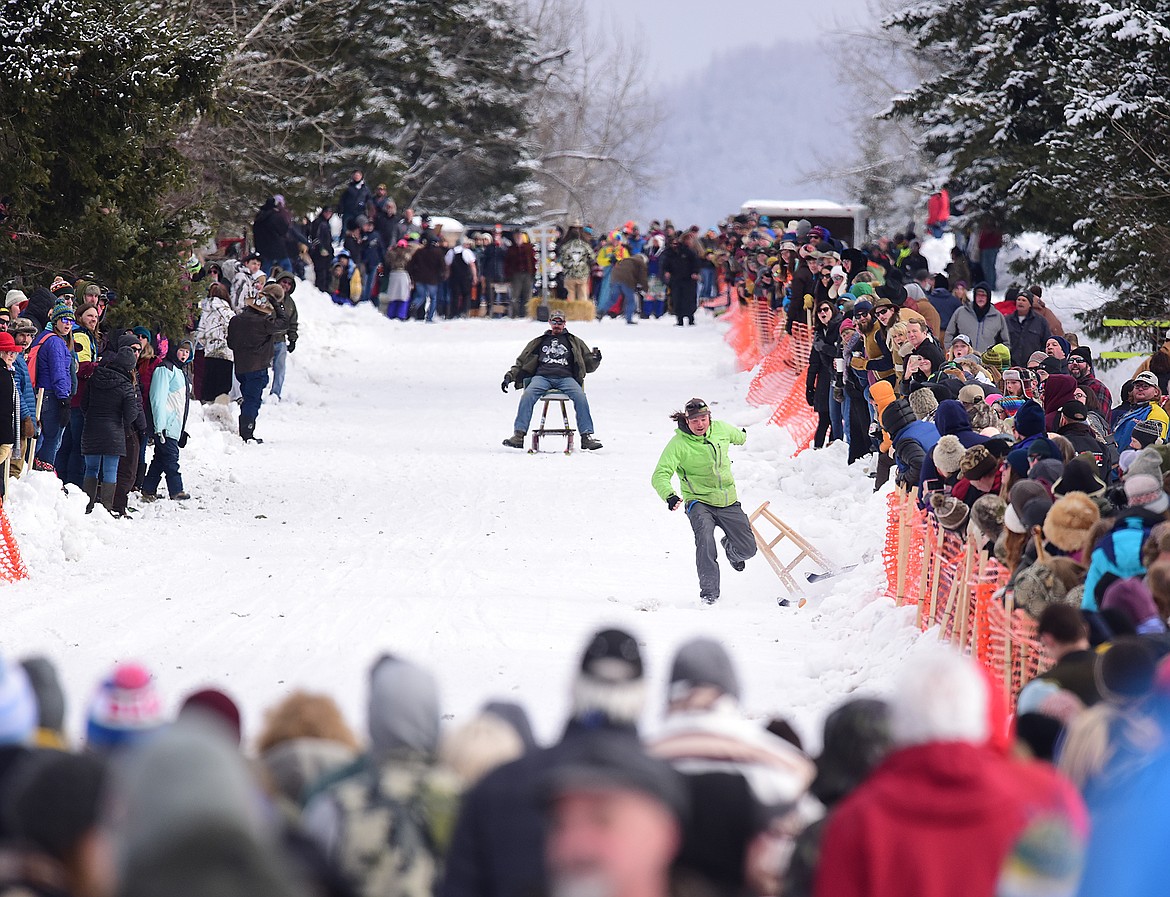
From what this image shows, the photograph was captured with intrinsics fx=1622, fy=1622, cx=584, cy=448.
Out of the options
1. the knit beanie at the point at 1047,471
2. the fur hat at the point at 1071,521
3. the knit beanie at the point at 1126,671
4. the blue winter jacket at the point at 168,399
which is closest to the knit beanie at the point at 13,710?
the knit beanie at the point at 1126,671

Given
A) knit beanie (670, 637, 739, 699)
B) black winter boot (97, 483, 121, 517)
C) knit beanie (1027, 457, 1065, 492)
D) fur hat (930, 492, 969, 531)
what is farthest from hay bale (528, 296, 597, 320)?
knit beanie (670, 637, 739, 699)

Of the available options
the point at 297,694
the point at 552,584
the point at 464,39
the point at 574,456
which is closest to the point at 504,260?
the point at 464,39

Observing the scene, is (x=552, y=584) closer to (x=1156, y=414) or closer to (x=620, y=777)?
(x=1156, y=414)

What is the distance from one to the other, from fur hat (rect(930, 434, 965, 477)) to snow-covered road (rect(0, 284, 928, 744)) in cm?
108

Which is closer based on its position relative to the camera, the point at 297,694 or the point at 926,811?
the point at 926,811

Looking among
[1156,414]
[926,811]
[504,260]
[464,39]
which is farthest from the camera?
[464,39]

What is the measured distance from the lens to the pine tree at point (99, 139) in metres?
16.9

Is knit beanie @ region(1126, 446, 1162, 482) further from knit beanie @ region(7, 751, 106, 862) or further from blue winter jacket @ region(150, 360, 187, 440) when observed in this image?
blue winter jacket @ region(150, 360, 187, 440)

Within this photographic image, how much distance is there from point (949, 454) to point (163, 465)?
8.70 m

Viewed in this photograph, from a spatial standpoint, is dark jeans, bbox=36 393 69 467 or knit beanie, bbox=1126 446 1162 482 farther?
dark jeans, bbox=36 393 69 467

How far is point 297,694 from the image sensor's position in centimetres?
474

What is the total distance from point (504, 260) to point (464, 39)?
10727mm

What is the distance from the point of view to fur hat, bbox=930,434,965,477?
10031mm

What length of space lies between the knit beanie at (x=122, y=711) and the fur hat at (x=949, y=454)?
6.52m
